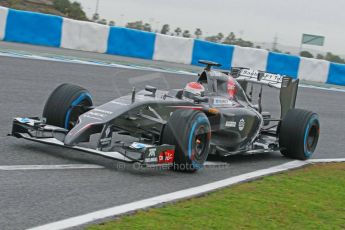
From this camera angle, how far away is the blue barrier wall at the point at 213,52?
66.0 feet

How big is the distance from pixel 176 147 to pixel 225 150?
4.14 feet

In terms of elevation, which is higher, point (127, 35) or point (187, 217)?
point (127, 35)

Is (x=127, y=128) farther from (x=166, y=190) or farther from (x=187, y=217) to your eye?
(x=187, y=217)

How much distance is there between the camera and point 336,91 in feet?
66.6

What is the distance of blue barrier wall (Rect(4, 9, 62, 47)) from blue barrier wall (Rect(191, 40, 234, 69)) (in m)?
4.32

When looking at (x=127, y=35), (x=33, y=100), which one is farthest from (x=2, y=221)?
(x=127, y=35)

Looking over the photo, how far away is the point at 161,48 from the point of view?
20.0 m

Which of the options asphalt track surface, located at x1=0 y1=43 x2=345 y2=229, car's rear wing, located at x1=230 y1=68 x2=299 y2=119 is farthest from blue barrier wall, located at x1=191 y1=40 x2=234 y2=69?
car's rear wing, located at x1=230 y1=68 x2=299 y2=119

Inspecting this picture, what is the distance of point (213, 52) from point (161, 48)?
1.60 m

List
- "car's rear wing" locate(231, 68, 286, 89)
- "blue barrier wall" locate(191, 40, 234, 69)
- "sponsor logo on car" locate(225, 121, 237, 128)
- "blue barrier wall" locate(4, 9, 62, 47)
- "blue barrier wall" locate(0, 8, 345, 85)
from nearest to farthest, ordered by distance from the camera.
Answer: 1. "sponsor logo on car" locate(225, 121, 237, 128)
2. "car's rear wing" locate(231, 68, 286, 89)
3. "blue barrier wall" locate(4, 9, 62, 47)
4. "blue barrier wall" locate(0, 8, 345, 85)
5. "blue barrier wall" locate(191, 40, 234, 69)

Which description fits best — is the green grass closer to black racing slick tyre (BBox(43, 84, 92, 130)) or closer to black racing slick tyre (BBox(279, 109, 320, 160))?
black racing slick tyre (BBox(279, 109, 320, 160))

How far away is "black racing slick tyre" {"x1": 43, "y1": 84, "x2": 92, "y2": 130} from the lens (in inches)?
287

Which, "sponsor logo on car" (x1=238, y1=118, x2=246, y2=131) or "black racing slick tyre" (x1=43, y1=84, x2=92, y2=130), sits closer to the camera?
"black racing slick tyre" (x1=43, y1=84, x2=92, y2=130)

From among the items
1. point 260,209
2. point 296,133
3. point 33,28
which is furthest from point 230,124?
point 33,28
